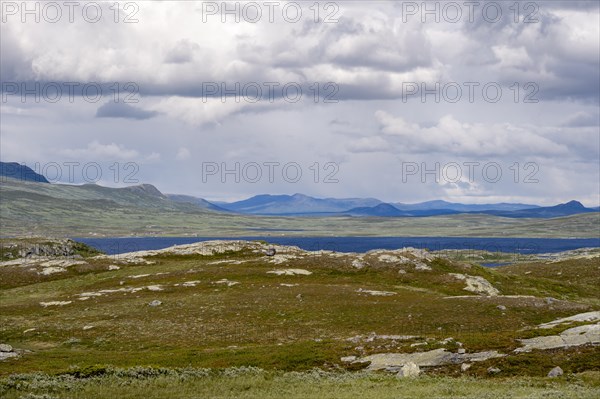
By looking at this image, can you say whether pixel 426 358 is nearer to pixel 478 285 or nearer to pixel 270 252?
pixel 478 285

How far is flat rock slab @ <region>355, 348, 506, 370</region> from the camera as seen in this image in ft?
138

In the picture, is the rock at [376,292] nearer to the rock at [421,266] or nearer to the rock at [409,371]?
the rock at [421,266]

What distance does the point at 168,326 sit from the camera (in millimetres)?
63406

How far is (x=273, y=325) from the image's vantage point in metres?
62.3

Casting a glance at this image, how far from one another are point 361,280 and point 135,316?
1471 inches

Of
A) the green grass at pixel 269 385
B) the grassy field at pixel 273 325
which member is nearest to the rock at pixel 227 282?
the grassy field at pixel 273 325

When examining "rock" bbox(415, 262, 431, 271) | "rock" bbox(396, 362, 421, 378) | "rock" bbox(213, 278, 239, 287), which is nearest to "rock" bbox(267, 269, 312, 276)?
"rock" bbox(213, 278, 239, 287)

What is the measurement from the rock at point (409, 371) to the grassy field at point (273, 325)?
136cm

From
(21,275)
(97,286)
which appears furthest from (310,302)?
(21,275)

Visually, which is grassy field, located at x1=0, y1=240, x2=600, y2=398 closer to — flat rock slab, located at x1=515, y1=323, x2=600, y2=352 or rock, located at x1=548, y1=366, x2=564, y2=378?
rock, located at x1=548, y1=366, x2=564, y2=378

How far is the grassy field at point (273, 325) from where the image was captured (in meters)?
36.0

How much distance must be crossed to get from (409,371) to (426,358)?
13.7ft

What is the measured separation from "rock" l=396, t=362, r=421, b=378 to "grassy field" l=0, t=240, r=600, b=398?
136 cm

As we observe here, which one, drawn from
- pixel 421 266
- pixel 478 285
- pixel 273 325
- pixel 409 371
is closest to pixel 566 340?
pixel 409 371
